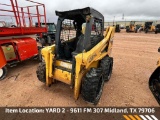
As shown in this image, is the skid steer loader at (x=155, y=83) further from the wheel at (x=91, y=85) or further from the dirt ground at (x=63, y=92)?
the wheel at (x=91, y=85)

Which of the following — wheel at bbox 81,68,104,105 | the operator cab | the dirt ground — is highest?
the operator cab

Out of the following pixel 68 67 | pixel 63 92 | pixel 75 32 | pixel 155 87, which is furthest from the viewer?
pixel 75 32

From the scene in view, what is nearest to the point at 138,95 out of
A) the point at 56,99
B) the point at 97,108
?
the point at 97,108

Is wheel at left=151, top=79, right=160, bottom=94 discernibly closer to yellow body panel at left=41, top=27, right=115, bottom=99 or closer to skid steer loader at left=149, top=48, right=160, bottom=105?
skid steer loader at left=149, top=48, right=160, bottom=105

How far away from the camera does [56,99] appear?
3.40 m

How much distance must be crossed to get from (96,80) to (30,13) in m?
5.18

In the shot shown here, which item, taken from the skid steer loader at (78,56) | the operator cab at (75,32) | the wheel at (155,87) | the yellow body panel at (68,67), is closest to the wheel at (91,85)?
the skid steer loader at (78,56)

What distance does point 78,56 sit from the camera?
2.76 metres

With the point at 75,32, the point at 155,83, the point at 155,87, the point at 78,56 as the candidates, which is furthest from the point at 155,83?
the point at 75,32

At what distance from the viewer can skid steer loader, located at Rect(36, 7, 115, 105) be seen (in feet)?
9.45

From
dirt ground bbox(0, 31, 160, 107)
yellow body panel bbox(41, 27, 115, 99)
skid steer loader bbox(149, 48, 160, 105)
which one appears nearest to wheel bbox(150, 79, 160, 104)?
skid steer loader bbox(149, 48, 160, 105)

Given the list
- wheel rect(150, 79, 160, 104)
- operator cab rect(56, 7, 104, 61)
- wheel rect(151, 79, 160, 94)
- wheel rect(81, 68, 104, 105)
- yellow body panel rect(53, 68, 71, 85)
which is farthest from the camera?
wheel rect(151, 79, 160, 94)

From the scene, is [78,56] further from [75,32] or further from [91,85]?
[75,32]

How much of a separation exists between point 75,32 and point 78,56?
5.41 ft
